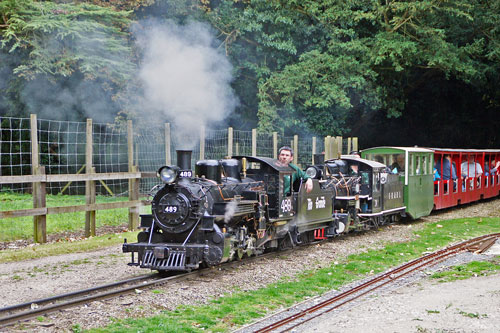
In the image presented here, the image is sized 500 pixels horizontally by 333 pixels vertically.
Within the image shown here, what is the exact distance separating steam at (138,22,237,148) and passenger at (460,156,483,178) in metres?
9.37

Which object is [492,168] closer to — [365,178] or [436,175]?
[436,175]

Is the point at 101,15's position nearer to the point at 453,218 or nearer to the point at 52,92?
the point at 52,92

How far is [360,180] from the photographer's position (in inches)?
595

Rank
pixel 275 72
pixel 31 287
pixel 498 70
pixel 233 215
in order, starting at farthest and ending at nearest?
pixel 498 70
pixel 275 72
pixel 233 215
pixel 31 287

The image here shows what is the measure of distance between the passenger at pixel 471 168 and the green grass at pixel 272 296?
31.1 feet

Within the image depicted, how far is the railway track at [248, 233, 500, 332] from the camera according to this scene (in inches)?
266

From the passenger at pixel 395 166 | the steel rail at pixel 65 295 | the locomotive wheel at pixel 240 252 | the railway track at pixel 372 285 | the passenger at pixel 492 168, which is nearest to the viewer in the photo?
the railway track at pixel 372 285

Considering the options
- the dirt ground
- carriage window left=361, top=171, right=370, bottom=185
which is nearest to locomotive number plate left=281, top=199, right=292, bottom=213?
the dirt ground

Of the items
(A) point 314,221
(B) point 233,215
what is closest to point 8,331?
(B) point 233,215

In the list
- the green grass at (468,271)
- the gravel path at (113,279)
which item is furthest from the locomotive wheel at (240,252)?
the green grass at (468,271)

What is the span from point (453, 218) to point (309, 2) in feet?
31.6

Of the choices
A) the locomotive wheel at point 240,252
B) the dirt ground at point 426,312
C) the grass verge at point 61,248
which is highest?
the locomotive wheel at point 240,252

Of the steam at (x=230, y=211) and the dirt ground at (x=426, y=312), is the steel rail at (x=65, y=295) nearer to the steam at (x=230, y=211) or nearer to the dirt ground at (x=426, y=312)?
the steam at (x=230, y=211)

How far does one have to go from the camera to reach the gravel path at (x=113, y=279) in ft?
22.3
